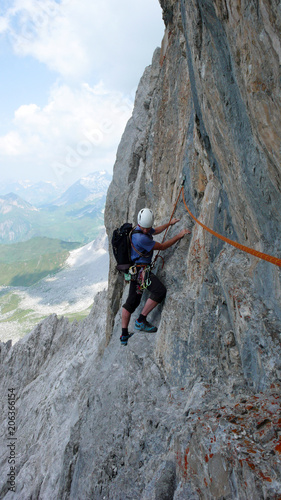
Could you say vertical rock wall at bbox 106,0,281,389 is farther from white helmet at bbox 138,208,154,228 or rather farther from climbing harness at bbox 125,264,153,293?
white helmet at bbox 138,208,154,228

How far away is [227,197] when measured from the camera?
544cm

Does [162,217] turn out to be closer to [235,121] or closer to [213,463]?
[235,121]

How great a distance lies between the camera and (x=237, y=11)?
10.6 ft

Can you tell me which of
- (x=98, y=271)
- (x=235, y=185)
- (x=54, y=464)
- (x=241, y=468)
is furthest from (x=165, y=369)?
(x=98, y=271)

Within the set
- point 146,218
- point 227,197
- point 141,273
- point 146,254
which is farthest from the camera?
point 141,273

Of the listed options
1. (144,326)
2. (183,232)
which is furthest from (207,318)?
(144,326)

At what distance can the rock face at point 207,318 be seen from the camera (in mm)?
3078

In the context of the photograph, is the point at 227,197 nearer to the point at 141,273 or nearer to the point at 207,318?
the point at 207,318

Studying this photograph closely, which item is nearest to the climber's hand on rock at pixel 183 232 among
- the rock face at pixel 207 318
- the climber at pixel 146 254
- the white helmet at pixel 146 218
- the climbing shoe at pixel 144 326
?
the climber at pixel 146 254

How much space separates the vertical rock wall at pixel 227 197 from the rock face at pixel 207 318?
0.9 inches

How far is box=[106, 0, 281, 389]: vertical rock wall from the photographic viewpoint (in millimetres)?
3221

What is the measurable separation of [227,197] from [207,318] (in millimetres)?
2549

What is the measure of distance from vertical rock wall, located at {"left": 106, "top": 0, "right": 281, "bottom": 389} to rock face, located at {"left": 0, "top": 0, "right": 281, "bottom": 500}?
0.02m

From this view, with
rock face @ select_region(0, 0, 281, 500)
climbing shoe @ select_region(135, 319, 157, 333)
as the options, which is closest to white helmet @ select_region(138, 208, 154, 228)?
rock face @ select_region(0, 0, 281, 500)
